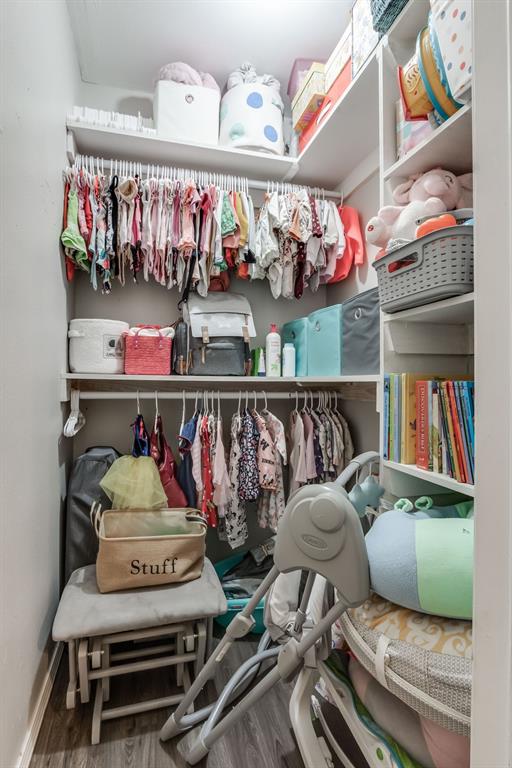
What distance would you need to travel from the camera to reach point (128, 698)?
1.45 meters

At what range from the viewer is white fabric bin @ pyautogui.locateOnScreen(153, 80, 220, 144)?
75.0 inches

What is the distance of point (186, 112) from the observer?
193 centimetres

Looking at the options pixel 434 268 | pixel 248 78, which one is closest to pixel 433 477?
pixel 434 268

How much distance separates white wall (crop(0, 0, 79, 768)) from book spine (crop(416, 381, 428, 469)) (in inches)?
44.6

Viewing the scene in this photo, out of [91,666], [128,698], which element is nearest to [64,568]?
[91,666]

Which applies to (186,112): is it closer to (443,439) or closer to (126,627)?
(443,439)

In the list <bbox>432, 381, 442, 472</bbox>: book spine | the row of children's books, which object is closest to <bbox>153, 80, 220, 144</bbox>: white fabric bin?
the row of children's books

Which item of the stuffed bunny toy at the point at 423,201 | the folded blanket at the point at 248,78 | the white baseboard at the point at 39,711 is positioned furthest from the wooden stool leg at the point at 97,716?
the folded blanket at the point at 248,78

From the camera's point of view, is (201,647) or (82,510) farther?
(82,510)

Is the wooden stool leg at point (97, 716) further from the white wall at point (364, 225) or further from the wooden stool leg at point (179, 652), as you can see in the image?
the white wall at point (364, 225)

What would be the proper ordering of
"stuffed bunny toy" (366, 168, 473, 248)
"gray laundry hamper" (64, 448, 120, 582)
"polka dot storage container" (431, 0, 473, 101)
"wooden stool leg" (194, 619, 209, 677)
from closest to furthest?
"polka dot storage container" (431, 0, 473, 101)
"stuffed bunny toy" (366, 168, 473, 248)
"wooden stool leg" (194, 619, 209, 677)
"gray laundry hamper" (64, 448, 120, 582)

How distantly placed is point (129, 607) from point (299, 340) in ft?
4.70

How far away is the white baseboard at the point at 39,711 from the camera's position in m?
1.15

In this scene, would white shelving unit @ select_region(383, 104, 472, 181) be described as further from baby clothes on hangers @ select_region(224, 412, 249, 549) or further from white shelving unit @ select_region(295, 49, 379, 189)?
baby clothes on hangers @ select_region(224, 412, 249, 549)
